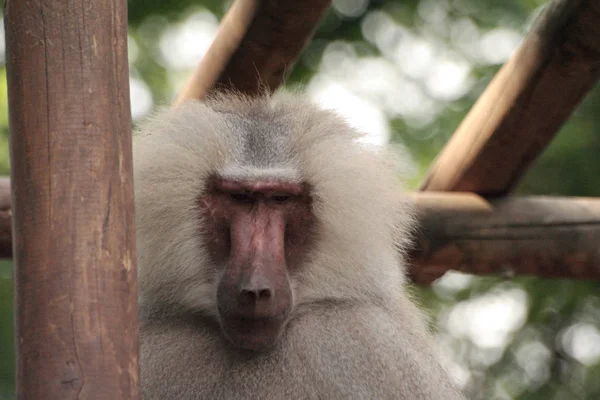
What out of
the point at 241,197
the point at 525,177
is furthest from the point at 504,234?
the point at 525,177

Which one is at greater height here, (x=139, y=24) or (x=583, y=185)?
(x=139, y=24)

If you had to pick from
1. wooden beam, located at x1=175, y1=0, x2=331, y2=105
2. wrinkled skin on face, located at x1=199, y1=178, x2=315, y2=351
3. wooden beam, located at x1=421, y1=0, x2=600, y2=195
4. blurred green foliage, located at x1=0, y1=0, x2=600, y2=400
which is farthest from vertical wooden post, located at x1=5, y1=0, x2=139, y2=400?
blurred green foliage, located at x1=0, y1=0, x2=600, y2=400

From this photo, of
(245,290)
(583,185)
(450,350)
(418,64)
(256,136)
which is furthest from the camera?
(450,350)

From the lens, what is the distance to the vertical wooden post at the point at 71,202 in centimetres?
183

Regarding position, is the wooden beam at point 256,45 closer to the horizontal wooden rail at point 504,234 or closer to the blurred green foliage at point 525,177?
the horizontal wooden rail at point 504,234

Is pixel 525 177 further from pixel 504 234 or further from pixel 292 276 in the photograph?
pixel 292 276

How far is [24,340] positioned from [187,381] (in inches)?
33.3

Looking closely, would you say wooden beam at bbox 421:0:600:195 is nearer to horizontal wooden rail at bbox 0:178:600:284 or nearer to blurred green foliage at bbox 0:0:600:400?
horizontal wooden rail at bbox 0:178:600:284

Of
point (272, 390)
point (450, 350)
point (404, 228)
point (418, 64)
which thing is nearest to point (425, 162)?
point (418, 64)

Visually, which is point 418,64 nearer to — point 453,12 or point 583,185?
point 453,12

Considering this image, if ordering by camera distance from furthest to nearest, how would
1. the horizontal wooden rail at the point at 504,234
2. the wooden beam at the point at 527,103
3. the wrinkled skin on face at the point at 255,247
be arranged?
the horizontal wooden rail at the point at 504,234 → the wooden beam at the point at 527,103 → the wrinkled skin on face at the point at 255,247

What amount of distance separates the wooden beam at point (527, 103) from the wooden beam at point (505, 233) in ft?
0.41

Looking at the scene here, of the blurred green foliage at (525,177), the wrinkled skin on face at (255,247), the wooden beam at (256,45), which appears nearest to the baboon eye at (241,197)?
the wrinkled skin on face at (255,247)

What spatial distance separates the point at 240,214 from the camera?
265 centimetres
